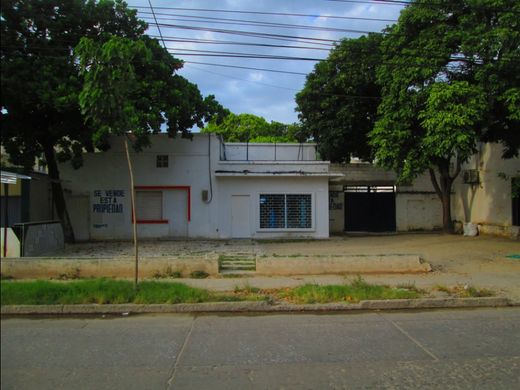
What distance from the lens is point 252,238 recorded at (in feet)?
70.4

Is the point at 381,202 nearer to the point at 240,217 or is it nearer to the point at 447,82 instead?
the point at 240,217

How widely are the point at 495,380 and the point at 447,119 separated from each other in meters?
11.7

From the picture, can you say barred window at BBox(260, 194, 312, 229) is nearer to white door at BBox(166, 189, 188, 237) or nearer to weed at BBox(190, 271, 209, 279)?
white door at BBox(166, 189, 188, 237)

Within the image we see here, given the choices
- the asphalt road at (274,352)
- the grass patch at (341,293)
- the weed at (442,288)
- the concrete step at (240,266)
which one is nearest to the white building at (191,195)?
the concrete step at (240,266)

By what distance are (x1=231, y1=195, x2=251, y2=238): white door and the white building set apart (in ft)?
0.15

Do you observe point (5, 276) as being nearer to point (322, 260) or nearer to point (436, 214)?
point (322, 260)

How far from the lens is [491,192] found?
74.9ft

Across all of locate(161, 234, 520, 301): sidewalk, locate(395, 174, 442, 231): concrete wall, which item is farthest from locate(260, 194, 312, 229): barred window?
locate(395, 174, 442, 231): concrete wall

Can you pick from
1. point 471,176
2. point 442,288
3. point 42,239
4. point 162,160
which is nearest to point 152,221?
point 162,160

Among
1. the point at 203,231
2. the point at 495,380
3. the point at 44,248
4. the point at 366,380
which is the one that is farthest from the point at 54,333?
the point at 203,231

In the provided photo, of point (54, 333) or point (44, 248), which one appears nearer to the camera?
point (54, 333)

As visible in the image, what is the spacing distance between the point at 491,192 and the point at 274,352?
2022 centimetres

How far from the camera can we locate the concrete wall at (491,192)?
A: 2191cm

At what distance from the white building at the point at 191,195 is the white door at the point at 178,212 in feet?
0.15
